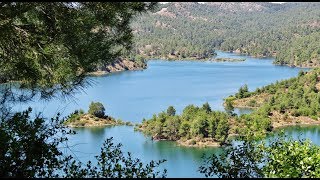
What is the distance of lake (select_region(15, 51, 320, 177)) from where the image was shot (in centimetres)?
3241

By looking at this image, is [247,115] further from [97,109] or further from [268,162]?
[268,162]

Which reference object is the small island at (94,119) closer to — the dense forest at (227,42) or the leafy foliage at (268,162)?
the leafy foliage at (268,162)

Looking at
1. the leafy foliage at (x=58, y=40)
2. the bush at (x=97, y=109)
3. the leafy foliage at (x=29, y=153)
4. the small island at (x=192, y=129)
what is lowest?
the small island at (x=192, y=129)

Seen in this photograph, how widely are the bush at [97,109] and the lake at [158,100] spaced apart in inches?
74.3

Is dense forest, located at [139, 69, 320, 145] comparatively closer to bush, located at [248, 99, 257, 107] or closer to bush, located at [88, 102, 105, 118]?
bush, located at [248, 99, 257, 107]

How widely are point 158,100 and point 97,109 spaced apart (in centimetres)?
1270

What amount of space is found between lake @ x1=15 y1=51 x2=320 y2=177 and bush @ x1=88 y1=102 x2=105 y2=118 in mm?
1886

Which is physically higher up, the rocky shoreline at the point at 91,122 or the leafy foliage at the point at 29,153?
the leafy foliage at the point at 29,153

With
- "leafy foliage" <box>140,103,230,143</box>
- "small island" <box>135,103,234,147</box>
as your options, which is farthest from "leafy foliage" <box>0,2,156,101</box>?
"leafy foliage" <box>140,103,230,143</box>

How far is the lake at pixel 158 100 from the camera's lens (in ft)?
106

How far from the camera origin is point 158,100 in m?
55.7

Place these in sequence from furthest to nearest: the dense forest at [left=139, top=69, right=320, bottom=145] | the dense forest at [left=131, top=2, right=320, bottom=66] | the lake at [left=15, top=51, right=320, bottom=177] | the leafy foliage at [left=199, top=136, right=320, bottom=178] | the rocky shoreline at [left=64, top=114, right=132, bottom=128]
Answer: the dense forest at [left=131, top=2, right=320, bottom=66], the rocky shoreline at [left=64, top=114, right=132, bottom=128], the dense forest at [left=139, top=69, right=320, bottom=145], the lake at [left=15, top=51, right=320, bottom=177], the leafy foliage at [left=199, top=136, right=320, bottom=178]

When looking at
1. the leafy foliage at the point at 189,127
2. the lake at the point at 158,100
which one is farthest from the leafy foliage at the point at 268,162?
the leafy foliage at the point at 189,127

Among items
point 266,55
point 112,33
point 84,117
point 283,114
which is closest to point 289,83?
point 283,114
